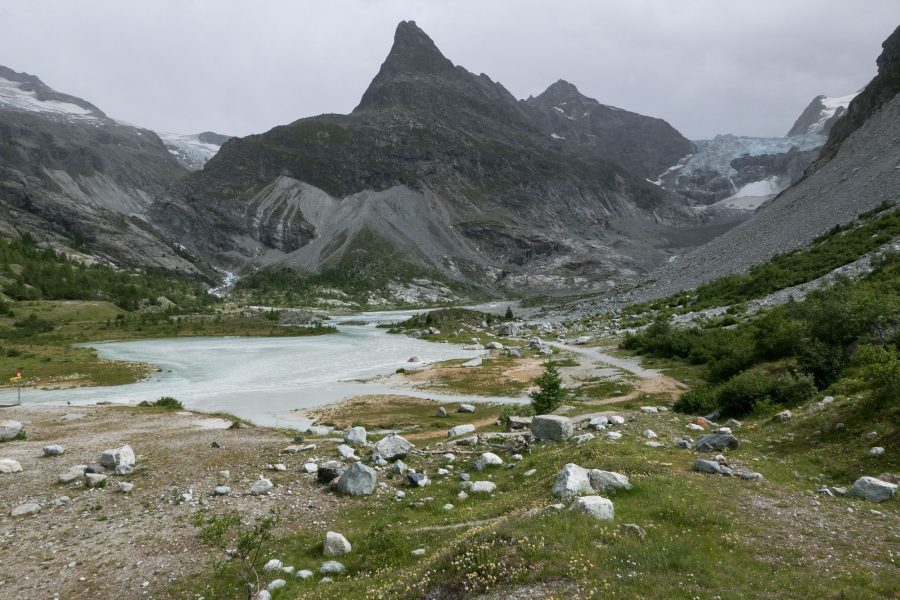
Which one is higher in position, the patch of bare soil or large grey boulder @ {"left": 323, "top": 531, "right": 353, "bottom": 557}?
large grey boulder @ {"left": 323, "top": 531, "right": 353, "bottom": 557}

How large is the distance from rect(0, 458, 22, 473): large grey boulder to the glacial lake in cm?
1694

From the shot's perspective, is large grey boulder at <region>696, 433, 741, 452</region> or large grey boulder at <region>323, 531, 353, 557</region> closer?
large grey boulder at <region>323, 531, 353, 557</region>

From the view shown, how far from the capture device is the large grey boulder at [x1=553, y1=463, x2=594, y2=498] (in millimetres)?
13859

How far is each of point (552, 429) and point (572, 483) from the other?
439 inches

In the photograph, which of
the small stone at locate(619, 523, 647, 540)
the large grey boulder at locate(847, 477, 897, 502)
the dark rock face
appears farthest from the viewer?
the dark rock face

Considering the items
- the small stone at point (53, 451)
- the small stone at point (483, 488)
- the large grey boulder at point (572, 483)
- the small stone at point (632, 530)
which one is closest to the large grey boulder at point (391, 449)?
the small stone at point (483, 488)

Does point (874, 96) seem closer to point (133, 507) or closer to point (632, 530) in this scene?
point (632, 530)

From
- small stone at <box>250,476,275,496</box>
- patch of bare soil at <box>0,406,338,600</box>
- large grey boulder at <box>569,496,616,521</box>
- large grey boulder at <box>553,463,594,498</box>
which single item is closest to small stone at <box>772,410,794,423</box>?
large grey boulder at <box>553,463,594,498</box>

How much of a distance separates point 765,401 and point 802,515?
16.2m

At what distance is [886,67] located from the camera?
438 feet

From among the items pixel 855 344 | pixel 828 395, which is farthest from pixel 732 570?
pixel 855 344

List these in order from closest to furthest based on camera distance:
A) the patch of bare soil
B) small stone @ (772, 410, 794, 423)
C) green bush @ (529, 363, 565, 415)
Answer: the patch of bare soil → small stone @ (772, 410, 794, 423) → green bush @ (529, 363, 565, 415)

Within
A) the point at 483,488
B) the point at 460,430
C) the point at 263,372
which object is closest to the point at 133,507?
the point at 483,488

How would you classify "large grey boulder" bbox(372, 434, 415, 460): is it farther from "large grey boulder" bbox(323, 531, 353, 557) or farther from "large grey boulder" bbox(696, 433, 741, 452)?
"large grey boulder" bbox(696, 433, 741, 452)
